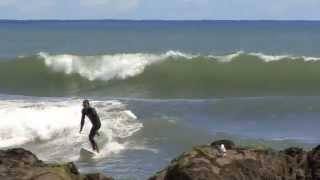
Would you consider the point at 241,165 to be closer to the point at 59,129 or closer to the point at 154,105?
the point at 59,129

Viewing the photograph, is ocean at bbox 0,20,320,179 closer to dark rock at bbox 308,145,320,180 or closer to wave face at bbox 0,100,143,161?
wave face at bbox 0,100,143,161

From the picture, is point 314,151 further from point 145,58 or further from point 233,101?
point 145,58

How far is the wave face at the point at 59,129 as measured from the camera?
634 inches

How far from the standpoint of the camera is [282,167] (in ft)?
28.5

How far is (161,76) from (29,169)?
1021 inches

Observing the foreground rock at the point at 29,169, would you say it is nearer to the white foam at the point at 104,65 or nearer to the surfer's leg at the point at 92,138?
the surfer's leg at the point at 92,138

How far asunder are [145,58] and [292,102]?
54.1 feet

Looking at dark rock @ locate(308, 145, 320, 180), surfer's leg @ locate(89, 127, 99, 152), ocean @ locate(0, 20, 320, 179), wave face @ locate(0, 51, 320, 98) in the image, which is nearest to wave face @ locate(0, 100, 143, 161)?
ocean @ locate(0, 20, 320, 179)

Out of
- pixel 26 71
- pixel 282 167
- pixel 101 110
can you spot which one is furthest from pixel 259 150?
pixel 26 71

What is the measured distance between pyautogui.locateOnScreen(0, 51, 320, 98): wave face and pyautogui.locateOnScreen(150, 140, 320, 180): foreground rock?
61.2 feet

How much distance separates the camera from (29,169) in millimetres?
8422

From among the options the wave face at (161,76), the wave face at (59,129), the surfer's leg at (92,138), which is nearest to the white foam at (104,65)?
the wave face at (161,76)

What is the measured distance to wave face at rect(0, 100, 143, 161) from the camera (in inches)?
634

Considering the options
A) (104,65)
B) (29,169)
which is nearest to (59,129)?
(29,169)
